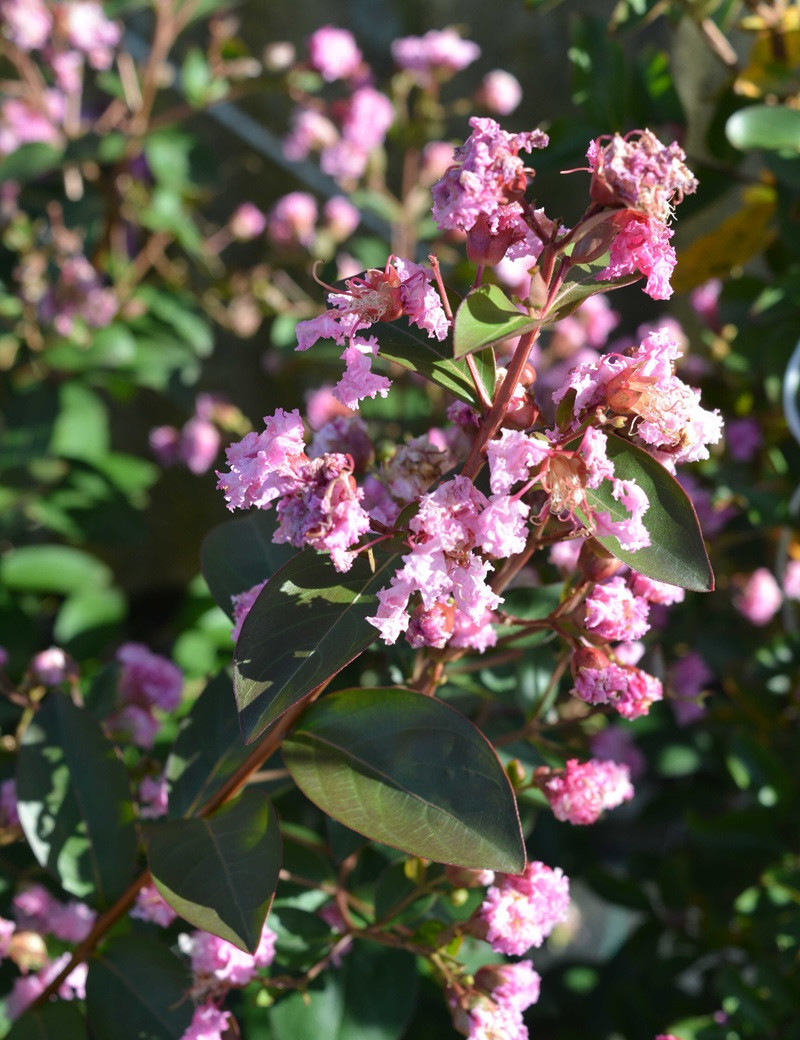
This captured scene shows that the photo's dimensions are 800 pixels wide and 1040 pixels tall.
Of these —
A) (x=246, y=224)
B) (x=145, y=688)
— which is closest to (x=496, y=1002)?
(x=145, y=688)

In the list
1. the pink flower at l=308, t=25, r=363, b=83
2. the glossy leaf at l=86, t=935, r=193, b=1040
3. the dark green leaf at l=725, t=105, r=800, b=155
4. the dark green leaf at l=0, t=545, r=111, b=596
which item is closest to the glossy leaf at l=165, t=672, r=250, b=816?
the glossy leaf at l=86, t=935, r=193, b=1040

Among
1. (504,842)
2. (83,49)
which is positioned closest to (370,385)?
(504,842)

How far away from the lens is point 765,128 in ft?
3.25

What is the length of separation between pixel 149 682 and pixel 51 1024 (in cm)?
37

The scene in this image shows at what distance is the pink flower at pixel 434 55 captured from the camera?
149cm

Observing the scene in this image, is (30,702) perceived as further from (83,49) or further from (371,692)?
(83,49)

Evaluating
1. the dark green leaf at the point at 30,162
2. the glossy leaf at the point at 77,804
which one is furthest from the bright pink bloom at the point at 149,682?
the dark green leaf at the point at 30,162

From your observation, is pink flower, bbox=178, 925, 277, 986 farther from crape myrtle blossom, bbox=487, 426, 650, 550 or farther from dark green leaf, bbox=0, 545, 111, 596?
dark green leaf, bbox=0, 545, 111, 596

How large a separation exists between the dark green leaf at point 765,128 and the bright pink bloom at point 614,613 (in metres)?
0.58

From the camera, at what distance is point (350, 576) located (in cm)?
58

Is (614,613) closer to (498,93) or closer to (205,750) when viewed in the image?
(205,750)

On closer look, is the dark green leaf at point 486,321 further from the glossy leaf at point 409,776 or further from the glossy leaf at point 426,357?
the glossy leaf at point 409,776

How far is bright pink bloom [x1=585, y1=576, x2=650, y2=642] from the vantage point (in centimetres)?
61

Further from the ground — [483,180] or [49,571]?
[483,180]
